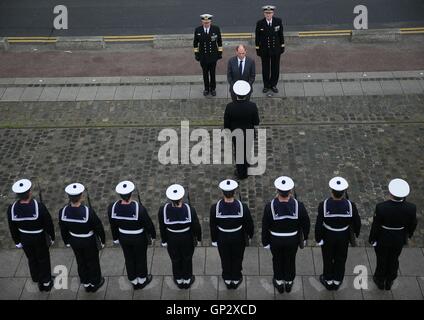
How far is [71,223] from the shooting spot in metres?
7.02

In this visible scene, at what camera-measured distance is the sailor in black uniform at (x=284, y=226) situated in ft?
22.4

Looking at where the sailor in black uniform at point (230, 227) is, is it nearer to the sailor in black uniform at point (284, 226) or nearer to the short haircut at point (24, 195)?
the sailor in black uniform at point (284, 226)

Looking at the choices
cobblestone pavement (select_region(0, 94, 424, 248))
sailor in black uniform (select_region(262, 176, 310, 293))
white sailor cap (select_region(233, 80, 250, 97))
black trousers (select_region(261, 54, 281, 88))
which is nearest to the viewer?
sailor in black uniform (select_region(262, 176, 310, 293))

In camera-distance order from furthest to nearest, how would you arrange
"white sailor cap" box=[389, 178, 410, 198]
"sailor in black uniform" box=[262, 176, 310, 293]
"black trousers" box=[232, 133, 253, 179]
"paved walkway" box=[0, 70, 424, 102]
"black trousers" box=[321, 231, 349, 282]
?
"paved walkway" box=[0, 70, 424, 102] → "black trousers" box=[232, 133, 253, 179] → "black trousers" box=[321, 231, 349, 282] → "sailor in black uniform" box=[262, 176, 310, 293] → "white sailor cap" box=[389, 178, 410, 198]

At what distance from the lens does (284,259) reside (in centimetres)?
729

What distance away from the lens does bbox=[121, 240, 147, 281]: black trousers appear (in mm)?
7262

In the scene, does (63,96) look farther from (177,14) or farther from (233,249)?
(233,249)

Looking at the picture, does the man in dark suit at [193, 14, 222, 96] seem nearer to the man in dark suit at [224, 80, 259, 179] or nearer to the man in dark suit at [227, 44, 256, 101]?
the man in dark suit at [227, 44, 256, 101]

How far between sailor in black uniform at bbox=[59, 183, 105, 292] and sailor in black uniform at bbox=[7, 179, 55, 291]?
259mm

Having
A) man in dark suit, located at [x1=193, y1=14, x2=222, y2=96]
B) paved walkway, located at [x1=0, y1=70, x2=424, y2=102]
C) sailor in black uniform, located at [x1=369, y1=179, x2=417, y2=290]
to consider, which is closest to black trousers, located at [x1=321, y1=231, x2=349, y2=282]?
sailor in black uniform, located at [x1=369, y1=179, x2=417, y2=290]

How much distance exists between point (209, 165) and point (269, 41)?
3212 mm

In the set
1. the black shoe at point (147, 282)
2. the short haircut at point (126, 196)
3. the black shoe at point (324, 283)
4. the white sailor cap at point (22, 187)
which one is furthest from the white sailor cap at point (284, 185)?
the white sailor cap at point (22, 187)

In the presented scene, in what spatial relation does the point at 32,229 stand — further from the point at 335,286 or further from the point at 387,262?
the point at 387,262

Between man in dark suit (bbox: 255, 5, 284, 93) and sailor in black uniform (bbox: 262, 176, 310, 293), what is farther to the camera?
man in dark suit (bbox: 255, 5, 284, 93)
